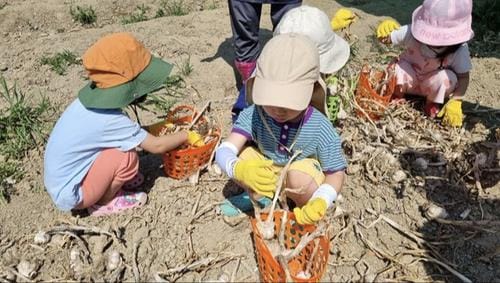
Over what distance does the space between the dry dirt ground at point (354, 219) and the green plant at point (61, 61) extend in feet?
0.67

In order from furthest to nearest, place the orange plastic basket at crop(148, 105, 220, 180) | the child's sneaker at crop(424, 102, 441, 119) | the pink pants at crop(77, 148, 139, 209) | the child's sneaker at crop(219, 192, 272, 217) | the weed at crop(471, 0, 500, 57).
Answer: the weed at crop(471, 0, 500, 57) < the child's sneaker at crop(424, 102, 441, 119) < the orange plastic basket at crop(148, 105, 220, 180) < the child's sneaker at crop(219, 192, 272, 217) < the pink pants at crop(77, 148, 139, 209)

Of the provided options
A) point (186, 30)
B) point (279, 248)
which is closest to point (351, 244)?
point (279, 248)

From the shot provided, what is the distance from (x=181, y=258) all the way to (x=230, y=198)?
364 millimetres

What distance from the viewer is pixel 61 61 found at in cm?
327

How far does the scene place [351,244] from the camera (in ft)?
6.48

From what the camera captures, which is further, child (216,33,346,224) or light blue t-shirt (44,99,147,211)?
light blue t-shirt (44,99,147,211)

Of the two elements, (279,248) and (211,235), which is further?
(211,235)

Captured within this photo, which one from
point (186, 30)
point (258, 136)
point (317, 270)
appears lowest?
point (186, 30)

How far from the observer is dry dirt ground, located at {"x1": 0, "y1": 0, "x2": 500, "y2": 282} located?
1.89 metres

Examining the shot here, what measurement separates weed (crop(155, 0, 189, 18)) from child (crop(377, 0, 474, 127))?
206 cm

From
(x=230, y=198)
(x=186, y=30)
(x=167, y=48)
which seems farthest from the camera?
(x=186, y=30)

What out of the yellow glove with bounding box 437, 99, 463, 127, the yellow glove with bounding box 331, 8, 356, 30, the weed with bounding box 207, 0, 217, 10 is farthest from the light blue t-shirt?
the weed with bounding box 207, 0, 217, 10

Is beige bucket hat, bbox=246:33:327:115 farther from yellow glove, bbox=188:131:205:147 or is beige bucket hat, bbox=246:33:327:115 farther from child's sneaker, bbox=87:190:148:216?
child's sneaker, bbox=87:190:148:216

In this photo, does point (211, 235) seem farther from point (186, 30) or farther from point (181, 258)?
point (186, 30)
